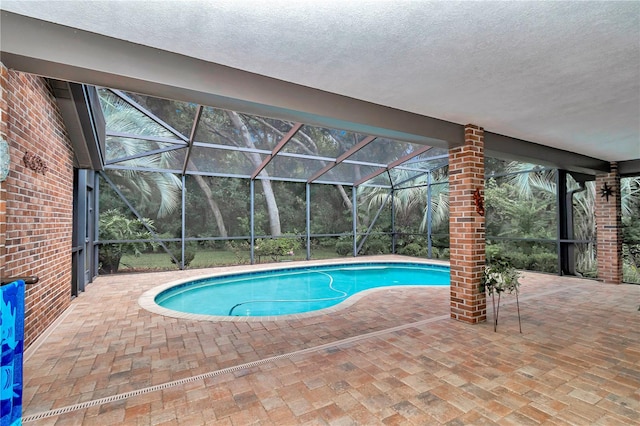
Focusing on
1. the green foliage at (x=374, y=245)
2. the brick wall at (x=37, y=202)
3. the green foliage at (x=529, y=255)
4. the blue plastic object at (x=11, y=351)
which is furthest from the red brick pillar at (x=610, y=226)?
the brick wall at (x=37, y=202)

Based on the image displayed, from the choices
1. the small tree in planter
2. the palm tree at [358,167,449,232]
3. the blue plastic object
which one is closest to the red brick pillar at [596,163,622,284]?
the small tree in planter

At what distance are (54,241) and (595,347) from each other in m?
6.43

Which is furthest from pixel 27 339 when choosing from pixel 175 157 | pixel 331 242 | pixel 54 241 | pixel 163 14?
pixel 331 242

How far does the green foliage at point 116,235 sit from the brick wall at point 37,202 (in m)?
4.65

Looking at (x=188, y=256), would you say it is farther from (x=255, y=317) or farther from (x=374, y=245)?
(x=255, y=317)

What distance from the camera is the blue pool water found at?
5730 millimetres

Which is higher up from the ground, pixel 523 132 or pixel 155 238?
pixel 523 132

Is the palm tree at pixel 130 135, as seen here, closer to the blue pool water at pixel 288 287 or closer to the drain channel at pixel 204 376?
the blue pool water at pixel 288 287

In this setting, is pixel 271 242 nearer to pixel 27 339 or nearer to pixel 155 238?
pixel 155 238

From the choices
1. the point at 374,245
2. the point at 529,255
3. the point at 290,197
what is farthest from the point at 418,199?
the point at 290,197

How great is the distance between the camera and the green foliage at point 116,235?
9031 mm

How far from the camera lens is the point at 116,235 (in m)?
9.34

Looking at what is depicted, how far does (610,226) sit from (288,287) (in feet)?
23.0

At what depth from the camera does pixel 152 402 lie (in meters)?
2.20
